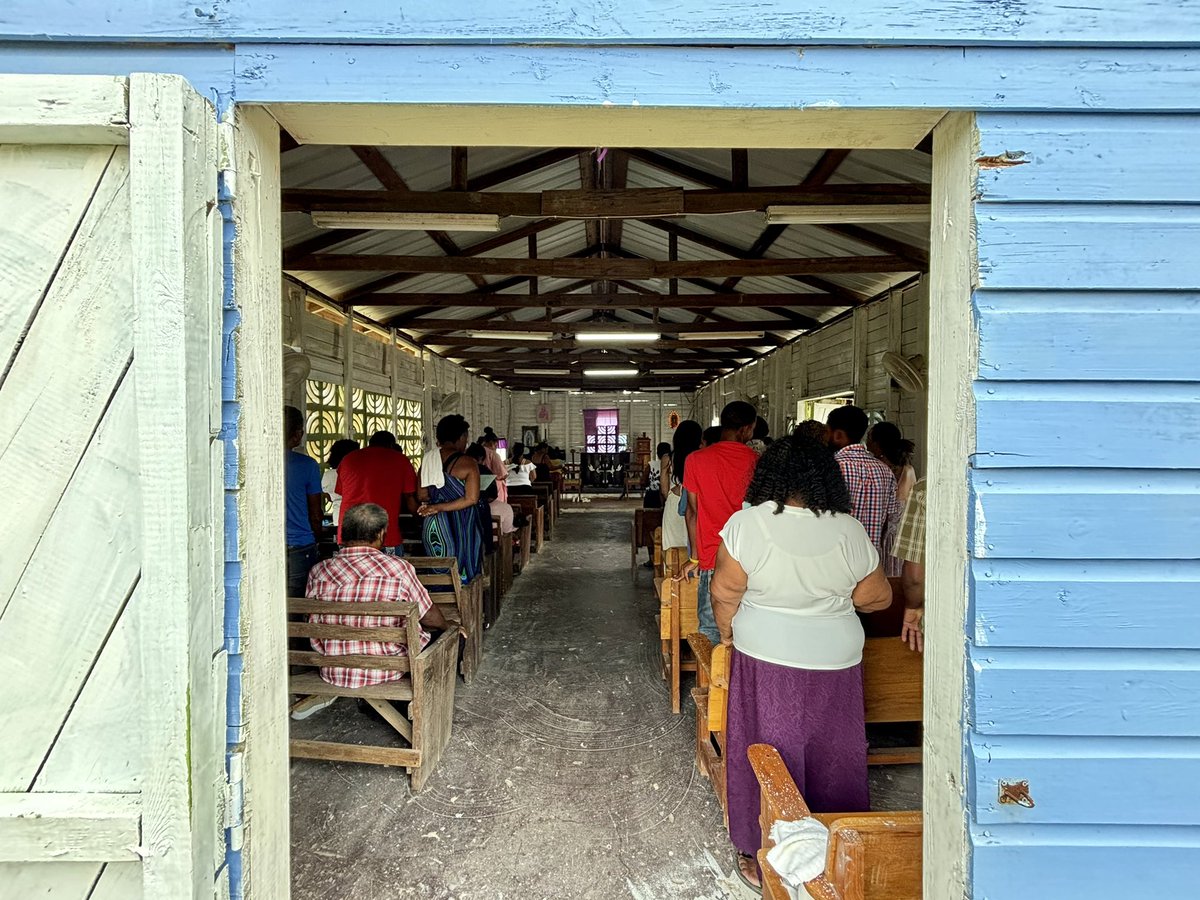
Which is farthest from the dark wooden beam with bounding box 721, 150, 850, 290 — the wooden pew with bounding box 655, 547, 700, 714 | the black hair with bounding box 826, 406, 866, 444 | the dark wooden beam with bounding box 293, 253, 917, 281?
the wooden pew with bounding box 655, 547, 700, 714

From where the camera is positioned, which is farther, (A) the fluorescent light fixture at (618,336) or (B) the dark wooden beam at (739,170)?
(A) the fluorescent light fixture at (618,336)

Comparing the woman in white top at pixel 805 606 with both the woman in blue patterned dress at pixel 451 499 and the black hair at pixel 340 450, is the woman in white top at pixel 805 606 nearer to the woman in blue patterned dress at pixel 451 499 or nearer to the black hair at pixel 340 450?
the woman in blue patterned dress at pixel 451 499

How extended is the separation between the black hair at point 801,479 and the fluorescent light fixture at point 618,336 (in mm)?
5689

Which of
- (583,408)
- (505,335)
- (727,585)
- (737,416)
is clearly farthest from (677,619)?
(583,408)

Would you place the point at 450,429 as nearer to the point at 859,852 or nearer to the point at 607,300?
the point at 607,300

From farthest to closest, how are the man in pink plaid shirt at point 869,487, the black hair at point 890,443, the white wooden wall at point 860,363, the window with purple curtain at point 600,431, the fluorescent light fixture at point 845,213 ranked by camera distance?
1. the window with purple curtain at point 600,431
2. the white wooden wall at point 860,363
3. the black hair at point 890,443
4. the fluorescent light fixture at point 845,213
5. the man in pink plaid shirt at point 869,487

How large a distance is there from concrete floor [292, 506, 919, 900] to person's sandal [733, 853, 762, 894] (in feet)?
0.13

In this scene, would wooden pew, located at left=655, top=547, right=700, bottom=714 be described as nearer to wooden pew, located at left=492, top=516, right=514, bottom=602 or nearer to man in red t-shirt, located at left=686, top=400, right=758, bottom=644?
man in red t-shirt, located at left=686, top=400, right=758, bottom=644

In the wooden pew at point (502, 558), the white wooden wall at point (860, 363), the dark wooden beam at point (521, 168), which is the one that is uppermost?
the dark wooden beam at point (521, 168)

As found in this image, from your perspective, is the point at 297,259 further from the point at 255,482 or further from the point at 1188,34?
the point at 1188,34

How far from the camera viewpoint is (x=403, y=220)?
4246 mm

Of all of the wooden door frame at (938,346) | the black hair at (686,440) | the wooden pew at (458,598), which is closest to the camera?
the wooden door frame at (938,346)

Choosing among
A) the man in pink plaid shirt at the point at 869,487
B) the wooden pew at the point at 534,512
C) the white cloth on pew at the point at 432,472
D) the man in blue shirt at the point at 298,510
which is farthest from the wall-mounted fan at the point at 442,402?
the man in pink plaid shirt at the point at 869,487

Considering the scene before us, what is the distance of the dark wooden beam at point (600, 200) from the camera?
4152 millimetres
